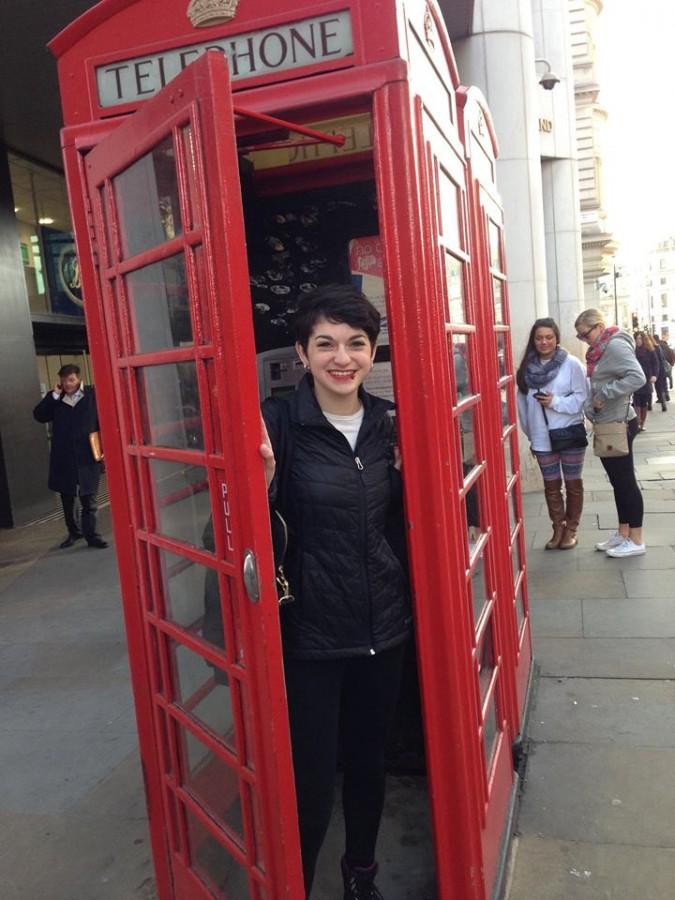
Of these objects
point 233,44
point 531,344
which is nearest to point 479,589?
point 233,44

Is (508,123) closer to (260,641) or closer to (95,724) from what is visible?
(95,724)

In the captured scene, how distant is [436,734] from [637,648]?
8.71 ft

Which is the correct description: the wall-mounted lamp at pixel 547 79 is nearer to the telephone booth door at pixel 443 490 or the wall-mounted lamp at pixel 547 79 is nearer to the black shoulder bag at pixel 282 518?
the telephone booth door at pixel 443 490

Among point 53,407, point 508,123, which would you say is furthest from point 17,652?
point 508,123

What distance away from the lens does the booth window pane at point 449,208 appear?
2296 millimetres

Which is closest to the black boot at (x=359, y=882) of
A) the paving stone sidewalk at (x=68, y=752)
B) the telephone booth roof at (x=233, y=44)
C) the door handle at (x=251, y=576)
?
the paving stone sidewalk at (x=68, y=752)

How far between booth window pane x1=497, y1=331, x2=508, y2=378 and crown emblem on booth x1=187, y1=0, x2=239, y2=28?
6.28 ft

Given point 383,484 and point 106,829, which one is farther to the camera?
point 106,829

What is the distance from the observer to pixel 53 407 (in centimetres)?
779

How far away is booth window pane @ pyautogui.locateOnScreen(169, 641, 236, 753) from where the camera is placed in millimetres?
2029

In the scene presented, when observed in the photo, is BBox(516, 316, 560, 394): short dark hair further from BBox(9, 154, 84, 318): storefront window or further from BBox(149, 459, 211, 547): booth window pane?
BBox(9, 154, 84, 318): storefront window

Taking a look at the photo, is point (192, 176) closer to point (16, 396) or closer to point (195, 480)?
point (195, 480)

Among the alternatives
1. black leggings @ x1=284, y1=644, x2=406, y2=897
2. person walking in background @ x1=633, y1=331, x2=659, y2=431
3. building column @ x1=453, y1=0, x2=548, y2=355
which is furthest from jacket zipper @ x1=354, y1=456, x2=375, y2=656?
person walking in background @ x1=633, y1=331, x2=659, y2=431

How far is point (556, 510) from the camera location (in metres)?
6.36
